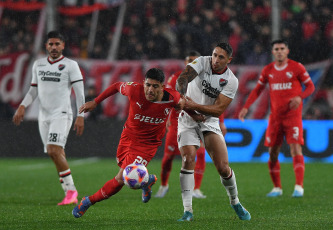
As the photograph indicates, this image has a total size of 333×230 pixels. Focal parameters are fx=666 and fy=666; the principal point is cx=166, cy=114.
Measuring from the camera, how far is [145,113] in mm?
6352

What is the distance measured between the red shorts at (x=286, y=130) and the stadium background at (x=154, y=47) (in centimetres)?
612

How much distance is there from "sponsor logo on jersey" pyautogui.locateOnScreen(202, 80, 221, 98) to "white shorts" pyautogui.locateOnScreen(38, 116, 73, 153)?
7.31ft

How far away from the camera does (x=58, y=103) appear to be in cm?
827

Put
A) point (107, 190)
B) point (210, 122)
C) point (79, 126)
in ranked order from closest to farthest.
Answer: point (107, 190)
point (210, 122)
point (79, 126)

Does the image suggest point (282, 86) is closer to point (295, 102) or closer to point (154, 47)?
point (295, 102)

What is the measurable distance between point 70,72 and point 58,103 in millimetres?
414

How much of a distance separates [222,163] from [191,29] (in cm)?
1125

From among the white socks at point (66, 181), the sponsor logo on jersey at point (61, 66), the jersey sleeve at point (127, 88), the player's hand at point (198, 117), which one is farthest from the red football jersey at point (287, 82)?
the jersey sleeve at point (127, 88)

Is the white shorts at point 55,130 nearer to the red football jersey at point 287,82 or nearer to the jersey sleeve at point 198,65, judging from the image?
the jersey sleeve at point 198,65

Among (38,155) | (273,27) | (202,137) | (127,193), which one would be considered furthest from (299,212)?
(38,155)

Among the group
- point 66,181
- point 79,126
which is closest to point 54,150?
point 66,181

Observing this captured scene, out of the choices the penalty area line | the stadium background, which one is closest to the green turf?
the penalty area line

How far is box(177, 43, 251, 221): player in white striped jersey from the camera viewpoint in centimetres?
657

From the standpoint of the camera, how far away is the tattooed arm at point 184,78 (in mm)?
6340
